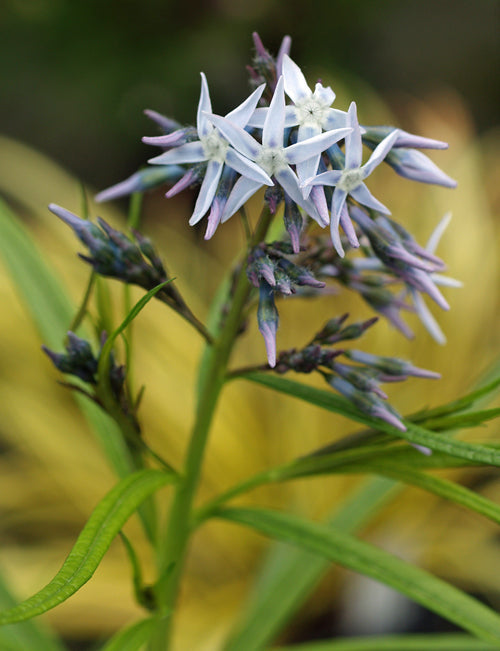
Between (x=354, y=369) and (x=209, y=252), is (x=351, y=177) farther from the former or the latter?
(x=209, y=252)

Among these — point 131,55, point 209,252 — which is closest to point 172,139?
point 209,252

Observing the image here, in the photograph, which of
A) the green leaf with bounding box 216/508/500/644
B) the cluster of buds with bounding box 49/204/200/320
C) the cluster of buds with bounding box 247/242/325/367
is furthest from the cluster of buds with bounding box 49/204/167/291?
the green leaf with bounding box 216/508/500/644

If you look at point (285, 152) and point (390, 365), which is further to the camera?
point (390, 365)

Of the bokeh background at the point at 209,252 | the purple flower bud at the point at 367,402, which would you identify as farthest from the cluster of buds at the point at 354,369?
the bokeh background at the point at 209,252

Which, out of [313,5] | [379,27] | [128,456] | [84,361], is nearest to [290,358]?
[84,361]

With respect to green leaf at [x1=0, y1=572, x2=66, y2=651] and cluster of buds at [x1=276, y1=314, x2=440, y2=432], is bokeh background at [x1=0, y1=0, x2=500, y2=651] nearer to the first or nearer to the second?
green leaf at [x1=0, y1=572, x2=66, y2=651]

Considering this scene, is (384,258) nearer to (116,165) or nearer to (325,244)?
(325,244)
